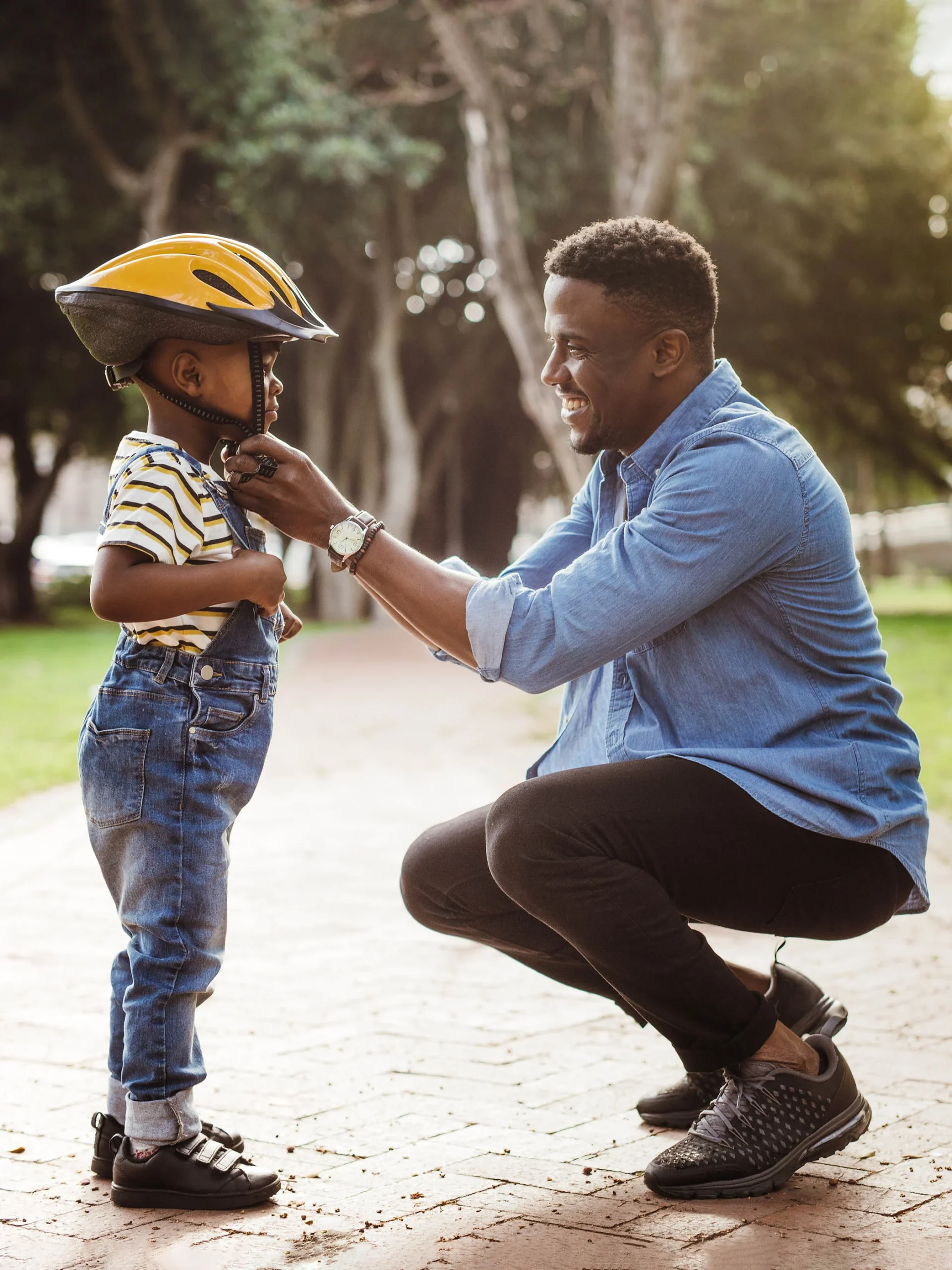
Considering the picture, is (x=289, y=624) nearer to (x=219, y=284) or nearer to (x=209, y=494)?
(x=209, y=494)

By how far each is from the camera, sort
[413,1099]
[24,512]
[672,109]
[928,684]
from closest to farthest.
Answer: [413,1099]
[672,109]
[928,684]
[24,512]

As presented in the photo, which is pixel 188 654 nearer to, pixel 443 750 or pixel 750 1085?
pixel 750 1085

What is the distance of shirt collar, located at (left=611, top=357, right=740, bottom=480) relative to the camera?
114 inches

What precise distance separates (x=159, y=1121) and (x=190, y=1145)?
0.08 metres

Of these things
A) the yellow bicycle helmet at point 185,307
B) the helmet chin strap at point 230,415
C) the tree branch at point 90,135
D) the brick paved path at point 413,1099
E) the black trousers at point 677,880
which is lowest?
the brick paved path at point 413,1099

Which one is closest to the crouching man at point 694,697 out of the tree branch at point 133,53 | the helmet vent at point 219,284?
the helmet vent at point 219,284

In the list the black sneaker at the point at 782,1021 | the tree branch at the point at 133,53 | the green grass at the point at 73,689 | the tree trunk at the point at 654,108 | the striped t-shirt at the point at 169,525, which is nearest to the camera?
the striped t-shirt at the point at 169,525

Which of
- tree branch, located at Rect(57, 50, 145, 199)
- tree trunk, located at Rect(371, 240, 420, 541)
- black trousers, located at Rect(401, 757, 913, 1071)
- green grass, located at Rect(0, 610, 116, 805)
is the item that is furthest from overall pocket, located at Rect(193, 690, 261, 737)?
tree trunk, located at Rect(371, 240, 420, 541)

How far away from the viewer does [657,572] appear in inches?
105

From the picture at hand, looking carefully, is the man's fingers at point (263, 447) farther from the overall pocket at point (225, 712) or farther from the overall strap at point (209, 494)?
the overall pocket at point (225, 712)

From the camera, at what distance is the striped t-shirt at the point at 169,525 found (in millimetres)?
2605

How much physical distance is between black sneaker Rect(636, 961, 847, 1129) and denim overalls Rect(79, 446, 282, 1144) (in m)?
1.02

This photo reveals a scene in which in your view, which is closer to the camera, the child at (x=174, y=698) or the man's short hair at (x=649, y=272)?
the child at (x=174, y=698)

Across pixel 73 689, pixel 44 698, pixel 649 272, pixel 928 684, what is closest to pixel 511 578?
pixel 649 272
